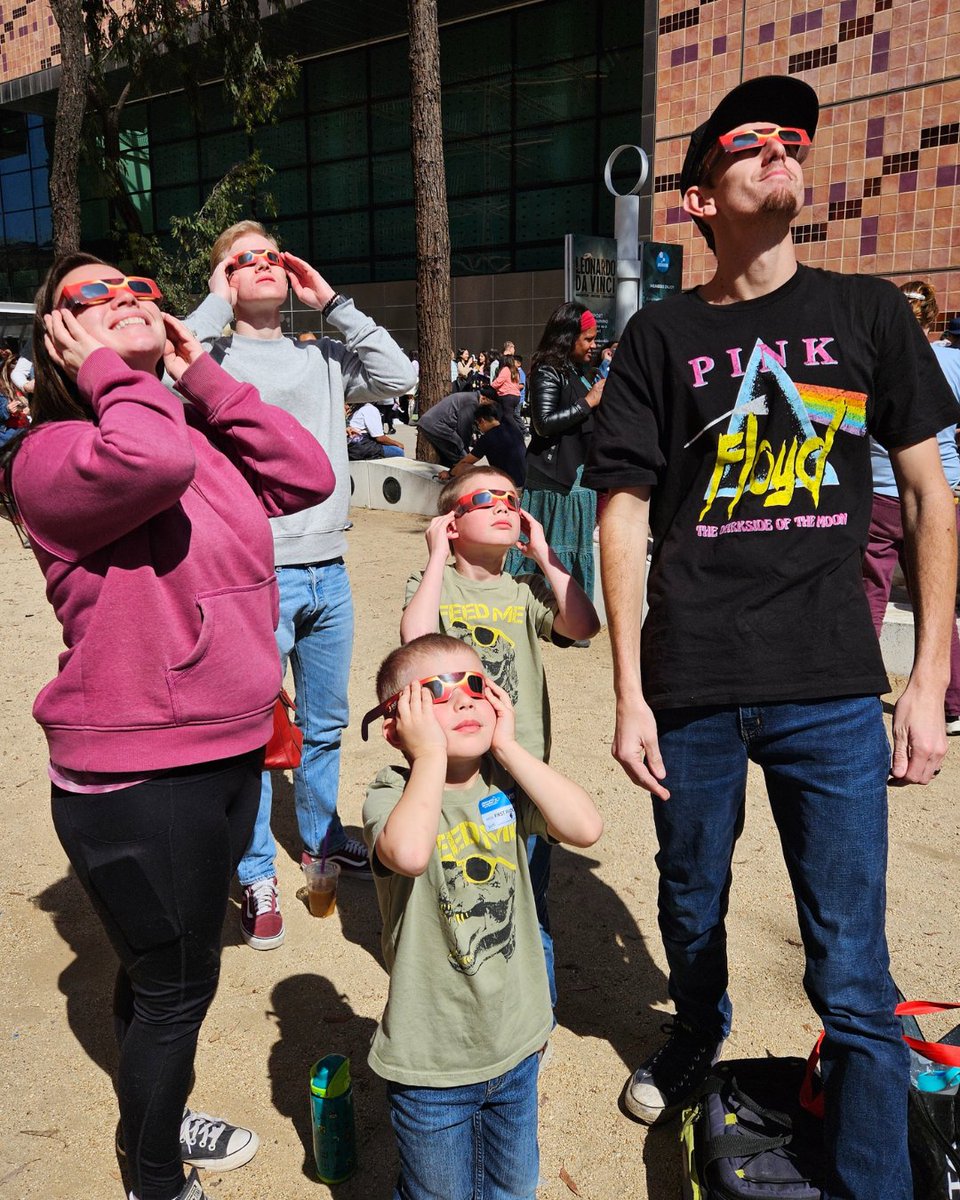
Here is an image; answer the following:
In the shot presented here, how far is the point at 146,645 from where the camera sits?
1816 millimetres

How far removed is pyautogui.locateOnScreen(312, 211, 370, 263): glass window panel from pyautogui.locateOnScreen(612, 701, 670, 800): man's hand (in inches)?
1058

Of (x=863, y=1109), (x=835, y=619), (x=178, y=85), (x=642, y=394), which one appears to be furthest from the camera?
(x=178, y=85)

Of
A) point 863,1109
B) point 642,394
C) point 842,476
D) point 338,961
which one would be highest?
point 642,394

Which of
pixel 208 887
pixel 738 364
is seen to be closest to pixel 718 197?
pixel 738 364

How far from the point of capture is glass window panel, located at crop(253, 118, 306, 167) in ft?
90.7

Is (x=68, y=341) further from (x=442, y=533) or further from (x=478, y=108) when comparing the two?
(x=478, y=108)

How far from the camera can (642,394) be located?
85.6 inches

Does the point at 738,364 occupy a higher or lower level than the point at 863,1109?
higher

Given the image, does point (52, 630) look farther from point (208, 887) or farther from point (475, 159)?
point (475, 159)

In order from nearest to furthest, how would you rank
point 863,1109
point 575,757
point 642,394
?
1. point 863,1109
2. point 642,394
3. point 575,757

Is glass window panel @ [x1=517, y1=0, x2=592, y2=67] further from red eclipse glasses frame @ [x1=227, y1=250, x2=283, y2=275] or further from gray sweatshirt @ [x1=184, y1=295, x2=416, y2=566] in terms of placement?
red eclipse glasses frame @ [x1=227, y1=250, x2=283, y2=275]

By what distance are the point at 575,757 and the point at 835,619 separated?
9.56 feet

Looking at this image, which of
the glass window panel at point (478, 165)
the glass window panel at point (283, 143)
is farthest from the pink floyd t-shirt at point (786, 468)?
the glass window panel at point (283, 143)

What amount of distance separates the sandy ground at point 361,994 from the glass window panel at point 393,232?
23674 millimetres
